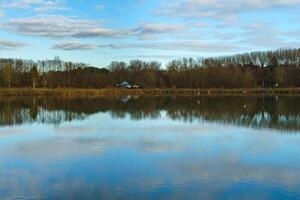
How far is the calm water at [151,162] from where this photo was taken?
793cm

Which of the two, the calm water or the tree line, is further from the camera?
the tree line

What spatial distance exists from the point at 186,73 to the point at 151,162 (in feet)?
226

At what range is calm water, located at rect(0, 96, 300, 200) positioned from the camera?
7.93 meters

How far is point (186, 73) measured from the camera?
78.9 m

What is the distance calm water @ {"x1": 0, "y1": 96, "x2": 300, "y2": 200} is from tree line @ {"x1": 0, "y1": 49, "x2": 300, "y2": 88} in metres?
50.9

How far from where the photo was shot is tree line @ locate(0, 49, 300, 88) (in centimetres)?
7194

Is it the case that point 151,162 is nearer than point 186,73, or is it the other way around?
point 151,162

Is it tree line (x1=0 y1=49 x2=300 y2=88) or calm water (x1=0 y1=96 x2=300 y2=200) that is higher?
tree line (x1=0 y1=49 x2=300 y2=88)

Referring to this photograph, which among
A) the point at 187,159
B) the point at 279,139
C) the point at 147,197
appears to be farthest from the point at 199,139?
the point at 147,197

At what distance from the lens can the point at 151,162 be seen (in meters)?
10.6

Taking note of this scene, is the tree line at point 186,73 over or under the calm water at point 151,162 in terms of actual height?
over

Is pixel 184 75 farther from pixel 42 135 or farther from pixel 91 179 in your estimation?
pixel 91 179

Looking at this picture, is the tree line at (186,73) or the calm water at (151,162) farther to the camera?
the tree line at (186,73)

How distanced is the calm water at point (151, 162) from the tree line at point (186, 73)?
167 ft
